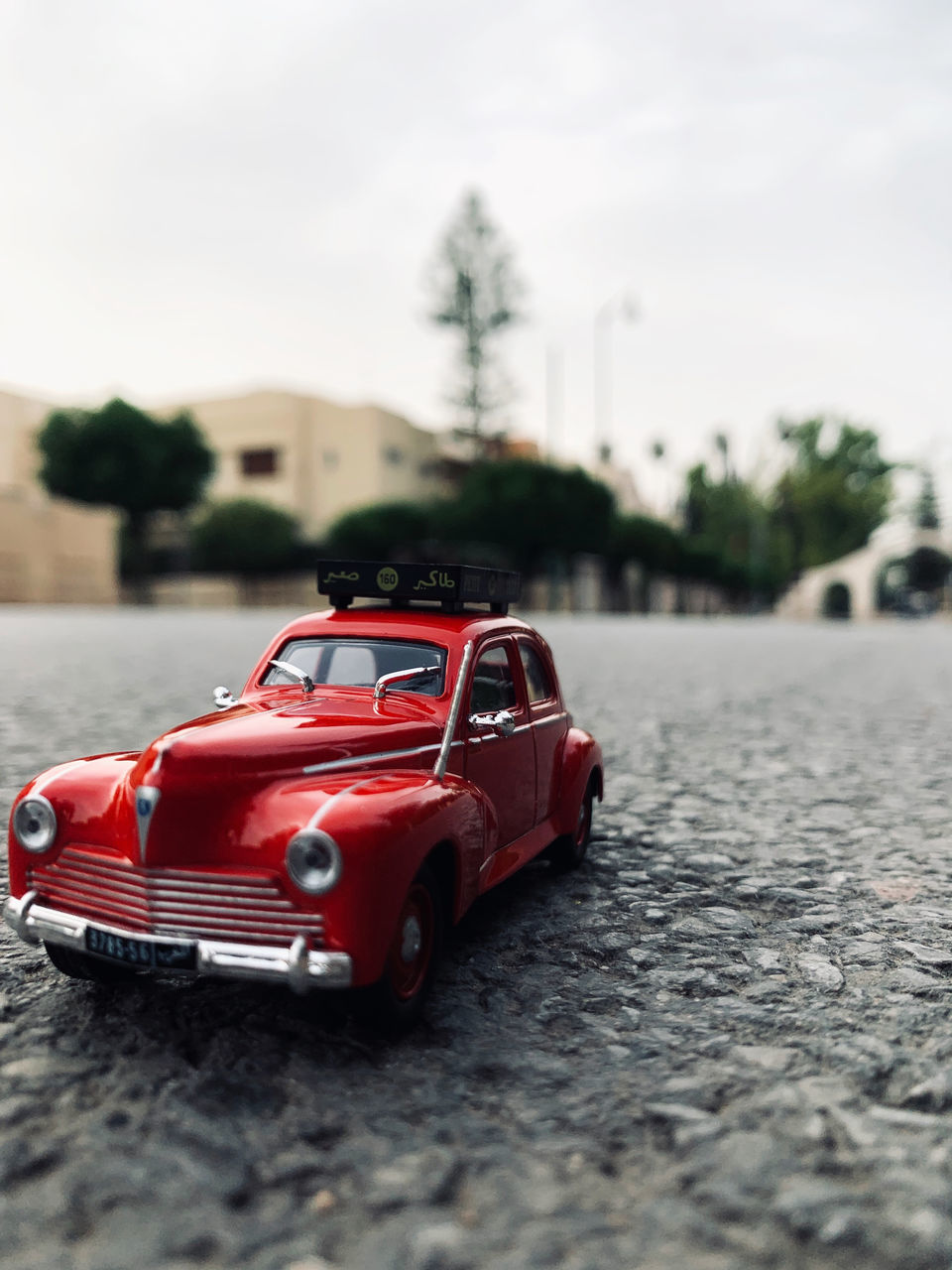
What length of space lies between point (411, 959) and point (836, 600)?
280 feet

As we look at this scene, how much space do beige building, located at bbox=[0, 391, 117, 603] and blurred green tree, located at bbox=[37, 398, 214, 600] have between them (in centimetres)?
115

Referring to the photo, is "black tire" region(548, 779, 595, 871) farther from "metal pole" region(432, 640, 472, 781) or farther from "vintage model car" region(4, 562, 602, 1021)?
"metal pole" region(432, 640, 472, 781)

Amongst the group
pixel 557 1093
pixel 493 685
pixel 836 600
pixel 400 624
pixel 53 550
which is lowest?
pixel 557 1093

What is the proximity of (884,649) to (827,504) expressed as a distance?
7161 centimetres

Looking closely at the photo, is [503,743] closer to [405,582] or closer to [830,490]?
[405,582]

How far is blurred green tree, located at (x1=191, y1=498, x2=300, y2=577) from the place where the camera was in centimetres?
5934

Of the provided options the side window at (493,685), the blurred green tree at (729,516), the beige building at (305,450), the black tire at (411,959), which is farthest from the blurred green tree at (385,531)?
the black tire at (411,959)

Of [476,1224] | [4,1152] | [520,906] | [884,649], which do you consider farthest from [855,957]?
[884,649]

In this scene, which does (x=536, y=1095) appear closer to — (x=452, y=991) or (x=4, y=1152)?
(x=452, y=991)

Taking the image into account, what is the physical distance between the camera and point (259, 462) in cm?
6919

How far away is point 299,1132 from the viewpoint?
281 cm

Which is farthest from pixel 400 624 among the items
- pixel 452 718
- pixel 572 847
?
pixel 572 847

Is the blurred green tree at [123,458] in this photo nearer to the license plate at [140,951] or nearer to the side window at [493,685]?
the side window at [493,685]

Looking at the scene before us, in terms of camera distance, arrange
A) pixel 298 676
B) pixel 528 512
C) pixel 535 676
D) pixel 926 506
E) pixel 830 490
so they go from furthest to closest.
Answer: pixel 926 506, pixel 830 490, pixel 528 512, pixel 535 676, pixel 298 676
